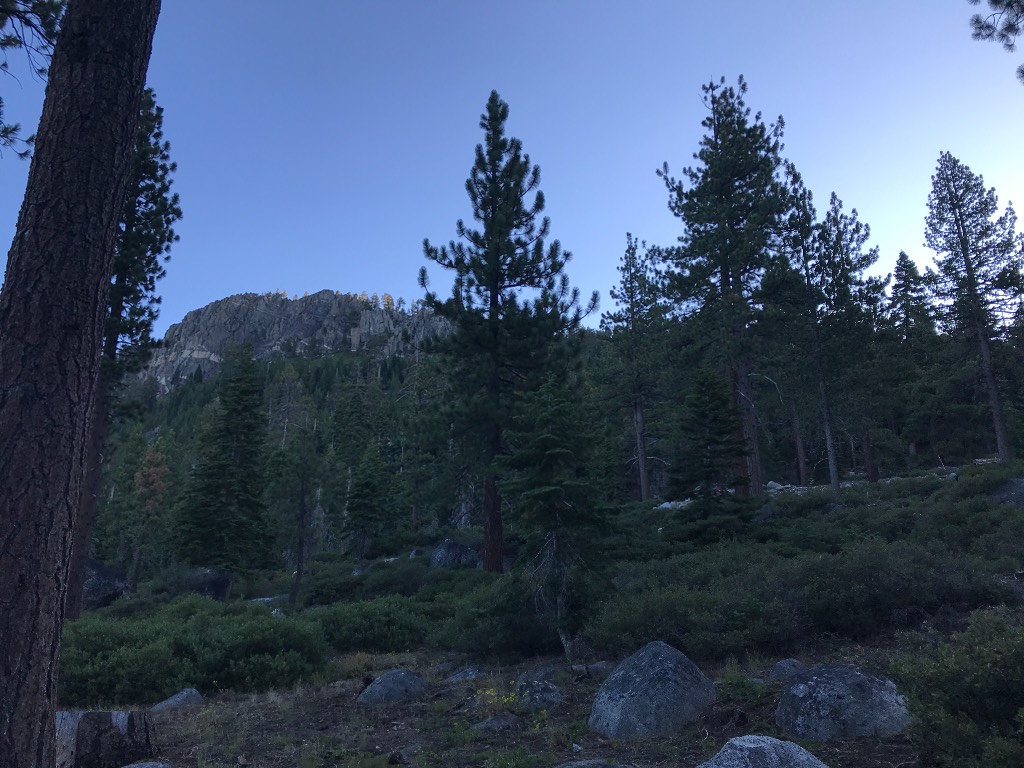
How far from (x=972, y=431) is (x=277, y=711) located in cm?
4530

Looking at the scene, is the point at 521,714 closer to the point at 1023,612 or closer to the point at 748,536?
the point at 1023,612

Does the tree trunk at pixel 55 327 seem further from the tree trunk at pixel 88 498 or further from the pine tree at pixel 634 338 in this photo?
the pine tree at pixel 634 338

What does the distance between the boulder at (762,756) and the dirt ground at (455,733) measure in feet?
2.24

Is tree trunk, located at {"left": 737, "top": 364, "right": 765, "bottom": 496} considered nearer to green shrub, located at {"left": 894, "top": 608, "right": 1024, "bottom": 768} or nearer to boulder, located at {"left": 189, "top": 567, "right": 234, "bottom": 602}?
green shrub, located at {"left": 894, "top": 608, "right": 1024, "bottom": 768}

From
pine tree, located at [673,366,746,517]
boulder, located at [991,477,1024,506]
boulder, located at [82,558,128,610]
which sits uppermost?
pine tree, located at [673,366,746,517]

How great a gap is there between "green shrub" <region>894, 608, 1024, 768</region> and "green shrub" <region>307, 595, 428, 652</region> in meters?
10.8

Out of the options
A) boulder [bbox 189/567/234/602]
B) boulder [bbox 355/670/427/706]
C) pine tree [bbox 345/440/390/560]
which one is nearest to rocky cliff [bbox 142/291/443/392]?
pine tree [bbox 345/440/390/560]

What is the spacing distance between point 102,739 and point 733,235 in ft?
74.0

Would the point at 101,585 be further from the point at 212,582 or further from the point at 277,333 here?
the point at 277,333

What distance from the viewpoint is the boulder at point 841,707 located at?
5305 mm

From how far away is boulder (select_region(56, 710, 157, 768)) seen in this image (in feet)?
20.2

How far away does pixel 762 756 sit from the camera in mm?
4199

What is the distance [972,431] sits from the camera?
131ft

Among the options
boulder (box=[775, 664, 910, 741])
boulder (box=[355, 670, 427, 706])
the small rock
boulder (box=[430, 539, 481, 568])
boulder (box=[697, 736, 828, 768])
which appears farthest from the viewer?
boulder (box=[430, 539, 481, 568])
